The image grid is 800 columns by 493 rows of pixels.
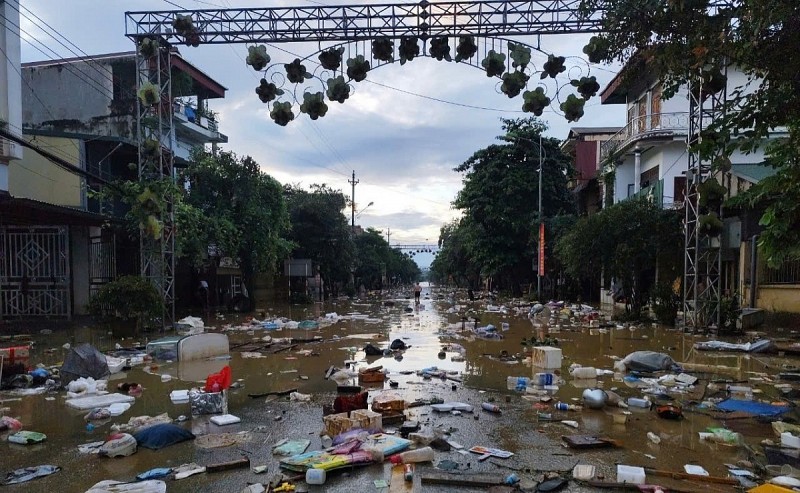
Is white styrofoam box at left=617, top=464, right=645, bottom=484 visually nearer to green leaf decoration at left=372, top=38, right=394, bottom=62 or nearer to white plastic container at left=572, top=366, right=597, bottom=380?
white plastic container at left=572, top=366, right=597, bottom=380

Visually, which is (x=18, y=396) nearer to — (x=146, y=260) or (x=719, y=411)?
(x=146, y=260)

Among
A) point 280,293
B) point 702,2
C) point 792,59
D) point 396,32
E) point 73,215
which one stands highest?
point 396,32

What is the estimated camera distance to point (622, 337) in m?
14.4

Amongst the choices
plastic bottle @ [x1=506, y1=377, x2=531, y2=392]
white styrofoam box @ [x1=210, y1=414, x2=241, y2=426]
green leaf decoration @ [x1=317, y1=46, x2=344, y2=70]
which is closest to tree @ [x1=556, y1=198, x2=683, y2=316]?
plastic bottle @ [x1=506, y1=377, x2=531, y2=392]

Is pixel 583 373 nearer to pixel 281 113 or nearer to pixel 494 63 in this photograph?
pixel 494 63

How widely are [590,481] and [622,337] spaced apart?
35.2ft

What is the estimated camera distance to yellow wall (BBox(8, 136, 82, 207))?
19734 millimetres

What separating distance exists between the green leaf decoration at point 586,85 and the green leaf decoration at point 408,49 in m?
2.49

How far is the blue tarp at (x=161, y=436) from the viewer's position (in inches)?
216

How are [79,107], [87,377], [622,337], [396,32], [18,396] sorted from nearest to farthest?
1. [18,396]
2. [87,377]
3. [396,32]
4. [622,337]
5. [79,107]

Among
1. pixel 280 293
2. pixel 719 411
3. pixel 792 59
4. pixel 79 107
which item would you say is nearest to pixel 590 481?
pixel 719 411

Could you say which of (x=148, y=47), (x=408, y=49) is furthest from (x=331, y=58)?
(x=148, y=47)

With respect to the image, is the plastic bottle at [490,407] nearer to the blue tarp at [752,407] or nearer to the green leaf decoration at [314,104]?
the blue tarp at [752,407]

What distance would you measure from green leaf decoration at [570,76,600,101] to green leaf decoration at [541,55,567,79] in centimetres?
38
